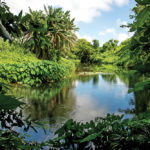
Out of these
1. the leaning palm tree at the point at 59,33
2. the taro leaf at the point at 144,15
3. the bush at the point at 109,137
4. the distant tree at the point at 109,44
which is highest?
the distant tree at the point at 109,44

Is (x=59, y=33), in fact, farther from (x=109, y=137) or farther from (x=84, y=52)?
(x=84, y=52)

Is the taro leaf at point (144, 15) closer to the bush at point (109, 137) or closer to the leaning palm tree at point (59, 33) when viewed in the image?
the bush at point (109, 137)

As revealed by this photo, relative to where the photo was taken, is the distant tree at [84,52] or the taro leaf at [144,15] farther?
the distant tree at [84,52]

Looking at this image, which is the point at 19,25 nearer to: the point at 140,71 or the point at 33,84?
the point at 140,71

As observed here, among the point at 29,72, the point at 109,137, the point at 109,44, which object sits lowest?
the point at 109,137

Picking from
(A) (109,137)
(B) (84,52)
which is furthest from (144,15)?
(B) (84,52)

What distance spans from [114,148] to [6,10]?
109 cm

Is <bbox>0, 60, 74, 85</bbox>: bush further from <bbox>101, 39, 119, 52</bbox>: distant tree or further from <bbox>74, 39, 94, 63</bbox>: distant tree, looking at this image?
<bbox>101, 39, 119, 52</bbox>: distant tree

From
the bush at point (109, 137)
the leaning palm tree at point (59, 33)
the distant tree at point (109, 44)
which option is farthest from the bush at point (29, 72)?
the distant tree at point (109, 44)

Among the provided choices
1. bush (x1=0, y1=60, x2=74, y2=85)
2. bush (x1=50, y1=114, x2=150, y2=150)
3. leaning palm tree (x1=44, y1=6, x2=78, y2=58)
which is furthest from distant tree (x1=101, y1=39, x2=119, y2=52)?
bush (x1=50, y1=114, x2=150, y2=150)

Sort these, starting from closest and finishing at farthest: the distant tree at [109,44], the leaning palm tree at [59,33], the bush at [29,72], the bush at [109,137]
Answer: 1. the bush at [109,137]
2. the bush at [29,72]
3. the leaning palm tree at [59,33]
4. the distant tree at [109,44]

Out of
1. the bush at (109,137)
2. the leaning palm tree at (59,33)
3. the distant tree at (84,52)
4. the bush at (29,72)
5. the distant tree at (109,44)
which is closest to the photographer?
the bush at (109,137)

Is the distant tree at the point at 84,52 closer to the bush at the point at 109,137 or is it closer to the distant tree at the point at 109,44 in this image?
the distant tree at the point at 109,44

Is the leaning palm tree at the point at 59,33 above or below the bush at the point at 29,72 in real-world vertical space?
above
